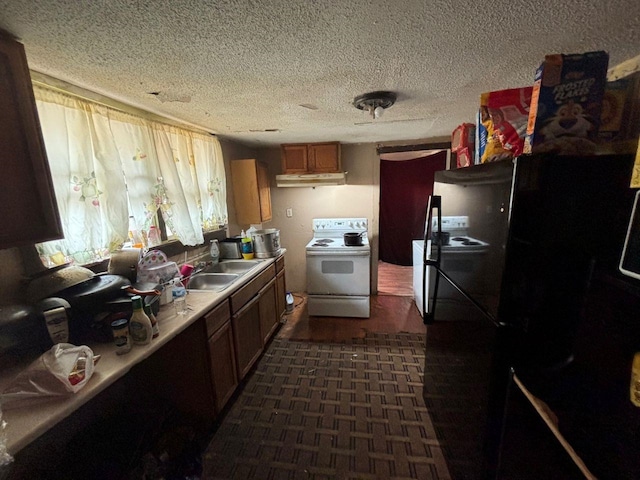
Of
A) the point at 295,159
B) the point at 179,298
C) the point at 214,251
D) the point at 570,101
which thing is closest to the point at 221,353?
the point at 179,298

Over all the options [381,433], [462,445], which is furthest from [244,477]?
[462,445]

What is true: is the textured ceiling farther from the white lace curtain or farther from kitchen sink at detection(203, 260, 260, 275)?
kitchen sink at detection(203, 260, 260, 275)

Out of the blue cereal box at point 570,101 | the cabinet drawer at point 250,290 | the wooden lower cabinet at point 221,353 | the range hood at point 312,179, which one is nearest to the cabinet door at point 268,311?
the cabinet drawer at point 250,290

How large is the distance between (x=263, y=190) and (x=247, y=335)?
174 cm

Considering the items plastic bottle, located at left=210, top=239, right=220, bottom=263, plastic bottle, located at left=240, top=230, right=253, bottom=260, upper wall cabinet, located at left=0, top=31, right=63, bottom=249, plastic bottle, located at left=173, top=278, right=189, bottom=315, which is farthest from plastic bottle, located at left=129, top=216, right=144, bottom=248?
plastic bottle, located at left=240, top=230, right=253, bottom=260

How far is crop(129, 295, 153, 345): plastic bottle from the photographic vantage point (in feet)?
3.78

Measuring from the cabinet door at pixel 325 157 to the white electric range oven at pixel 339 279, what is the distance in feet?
3.06

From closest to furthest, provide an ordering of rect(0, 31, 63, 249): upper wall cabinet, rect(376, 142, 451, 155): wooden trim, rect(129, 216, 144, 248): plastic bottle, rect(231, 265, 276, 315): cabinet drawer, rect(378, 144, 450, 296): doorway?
rect(0, 31, 63, 249): upper wall cabinet, rect(129, 216, 144, 248): plastic bottle, rect(231, 265, 276, 315): cabinet drawer, rect(376, 142, 451, 155): wooden trim, rect(378, 144, 450, 296): doorway

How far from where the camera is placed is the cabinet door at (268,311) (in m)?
2.32

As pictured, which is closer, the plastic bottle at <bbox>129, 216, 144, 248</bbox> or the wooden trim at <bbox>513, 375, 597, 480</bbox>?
the wooden trim at <bbox>513, 375, 597, 480</bbox>

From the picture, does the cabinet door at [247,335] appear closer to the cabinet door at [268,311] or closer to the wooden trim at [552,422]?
the cabinet door at [268,311]

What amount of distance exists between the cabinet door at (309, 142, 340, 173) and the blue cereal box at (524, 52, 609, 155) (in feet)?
7.85

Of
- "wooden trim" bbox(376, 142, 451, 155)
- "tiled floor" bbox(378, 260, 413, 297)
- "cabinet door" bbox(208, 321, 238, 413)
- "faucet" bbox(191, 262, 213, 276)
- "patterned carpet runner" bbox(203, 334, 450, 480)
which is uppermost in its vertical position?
"wooden trim" bbox(376, 142, 451, 155)

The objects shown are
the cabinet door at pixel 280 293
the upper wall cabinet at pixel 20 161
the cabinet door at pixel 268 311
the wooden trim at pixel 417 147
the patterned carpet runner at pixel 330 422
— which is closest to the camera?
the upper wall cabinet at pixel 20 161
